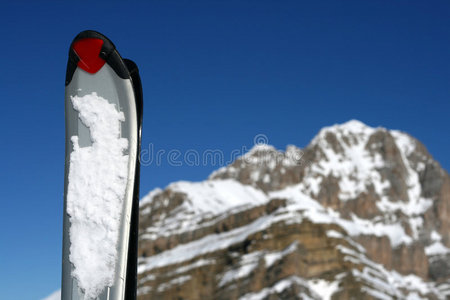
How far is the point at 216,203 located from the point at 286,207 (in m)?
45.1

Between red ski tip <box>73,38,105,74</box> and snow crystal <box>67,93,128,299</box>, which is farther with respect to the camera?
red ski tip <box>73,38,105,74</box>

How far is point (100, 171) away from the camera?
7.94 metres

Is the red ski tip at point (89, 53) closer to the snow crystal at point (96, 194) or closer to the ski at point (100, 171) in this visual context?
the ski at point (100, 171)

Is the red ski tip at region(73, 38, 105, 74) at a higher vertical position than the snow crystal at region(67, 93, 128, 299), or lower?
higher

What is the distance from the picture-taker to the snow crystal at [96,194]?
303 inches

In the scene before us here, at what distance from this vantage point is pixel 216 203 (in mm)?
144000

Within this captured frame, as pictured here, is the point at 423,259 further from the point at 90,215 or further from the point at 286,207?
the point at 90,215

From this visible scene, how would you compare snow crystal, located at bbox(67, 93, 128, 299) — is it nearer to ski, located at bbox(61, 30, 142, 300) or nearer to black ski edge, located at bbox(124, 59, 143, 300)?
ski, located at bbox(61, 30, 142, 300)

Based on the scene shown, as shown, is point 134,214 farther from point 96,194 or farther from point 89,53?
point 89,53

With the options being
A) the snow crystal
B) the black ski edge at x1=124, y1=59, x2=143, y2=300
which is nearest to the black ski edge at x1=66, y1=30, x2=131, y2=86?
the black ski edge at x1=124, y1=59, x2=143, y2=300

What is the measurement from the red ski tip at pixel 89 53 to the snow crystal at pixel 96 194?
1.21 feet

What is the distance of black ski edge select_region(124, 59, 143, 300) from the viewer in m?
7.74

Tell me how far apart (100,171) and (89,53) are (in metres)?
1.56

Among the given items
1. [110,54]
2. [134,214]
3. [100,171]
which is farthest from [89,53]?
[134,214]
